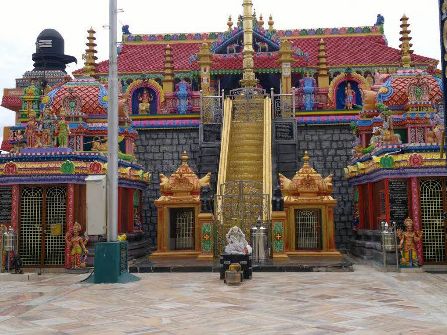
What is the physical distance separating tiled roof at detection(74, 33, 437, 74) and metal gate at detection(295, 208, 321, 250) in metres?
14.4

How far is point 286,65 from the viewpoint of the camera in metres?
30.0

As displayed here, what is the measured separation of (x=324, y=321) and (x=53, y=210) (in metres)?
11.5

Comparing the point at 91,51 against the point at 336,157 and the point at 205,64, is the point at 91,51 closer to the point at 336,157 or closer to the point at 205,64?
the point at 205,64

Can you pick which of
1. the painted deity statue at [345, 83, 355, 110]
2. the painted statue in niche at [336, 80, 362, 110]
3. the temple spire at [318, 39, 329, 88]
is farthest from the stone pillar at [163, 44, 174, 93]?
the painted deity statue at [345, 83, 355, 110]

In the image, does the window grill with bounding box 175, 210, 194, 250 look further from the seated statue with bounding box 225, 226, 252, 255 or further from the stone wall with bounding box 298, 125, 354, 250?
the stone wall with bounding box 298, 125, 354, 250

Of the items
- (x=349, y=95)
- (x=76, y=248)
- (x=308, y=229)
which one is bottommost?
(x=76, y=248)

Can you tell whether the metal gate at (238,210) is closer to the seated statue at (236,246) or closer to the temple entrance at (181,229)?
the temple entrance at (181,229)

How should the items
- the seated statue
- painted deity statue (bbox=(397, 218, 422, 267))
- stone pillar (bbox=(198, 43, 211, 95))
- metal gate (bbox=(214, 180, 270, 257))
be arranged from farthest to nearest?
Answer: stone pillar (bbox=(198, 43, 211, 95))
metal gate (bbox=(214, 180, 270, 257))
painted deity statue (bbox=(397, 218, 422, 267))
the seated statue

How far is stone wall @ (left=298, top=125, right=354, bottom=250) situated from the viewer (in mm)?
24578

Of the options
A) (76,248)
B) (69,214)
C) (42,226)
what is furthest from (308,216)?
(42,226)

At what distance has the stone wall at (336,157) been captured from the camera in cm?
2458

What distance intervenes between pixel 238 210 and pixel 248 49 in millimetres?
13376

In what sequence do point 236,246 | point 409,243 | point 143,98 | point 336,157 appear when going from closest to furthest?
point 236,246 < point 409,243 < point 336,157 < point 143,98

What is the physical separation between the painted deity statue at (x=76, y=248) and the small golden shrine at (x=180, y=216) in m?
2.87
